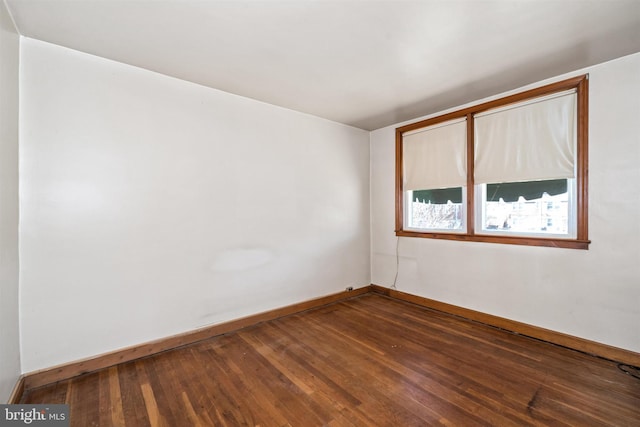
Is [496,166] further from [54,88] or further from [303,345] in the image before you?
[54,88]

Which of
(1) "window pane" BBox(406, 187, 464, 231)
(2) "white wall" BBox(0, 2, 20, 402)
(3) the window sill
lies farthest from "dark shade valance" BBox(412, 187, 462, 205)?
(2) "white wall" BBox(0, 2, 20, 402)

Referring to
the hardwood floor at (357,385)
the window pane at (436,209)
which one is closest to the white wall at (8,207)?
the hardwood floor at (357,385)

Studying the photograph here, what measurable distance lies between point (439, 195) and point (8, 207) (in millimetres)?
4145

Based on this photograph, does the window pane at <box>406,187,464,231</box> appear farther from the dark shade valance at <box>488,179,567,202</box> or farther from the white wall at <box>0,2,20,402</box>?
the white wall at <box>0,2,20,402</box>

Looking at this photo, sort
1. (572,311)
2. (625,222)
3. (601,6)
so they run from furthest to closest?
(572,311) < (625,222) < (601,6)

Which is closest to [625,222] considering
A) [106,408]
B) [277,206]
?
[277,206]

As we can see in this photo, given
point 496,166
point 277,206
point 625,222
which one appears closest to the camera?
point 625,222

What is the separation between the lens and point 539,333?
9.05 feet

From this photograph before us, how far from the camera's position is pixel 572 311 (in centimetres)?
259

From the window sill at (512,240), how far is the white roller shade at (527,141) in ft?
2.03

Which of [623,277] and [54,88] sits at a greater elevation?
[54,88]

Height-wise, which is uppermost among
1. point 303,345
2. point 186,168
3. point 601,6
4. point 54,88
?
point 601,6

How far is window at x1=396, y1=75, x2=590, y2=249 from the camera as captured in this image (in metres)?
2.62

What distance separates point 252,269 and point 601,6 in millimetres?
3520
